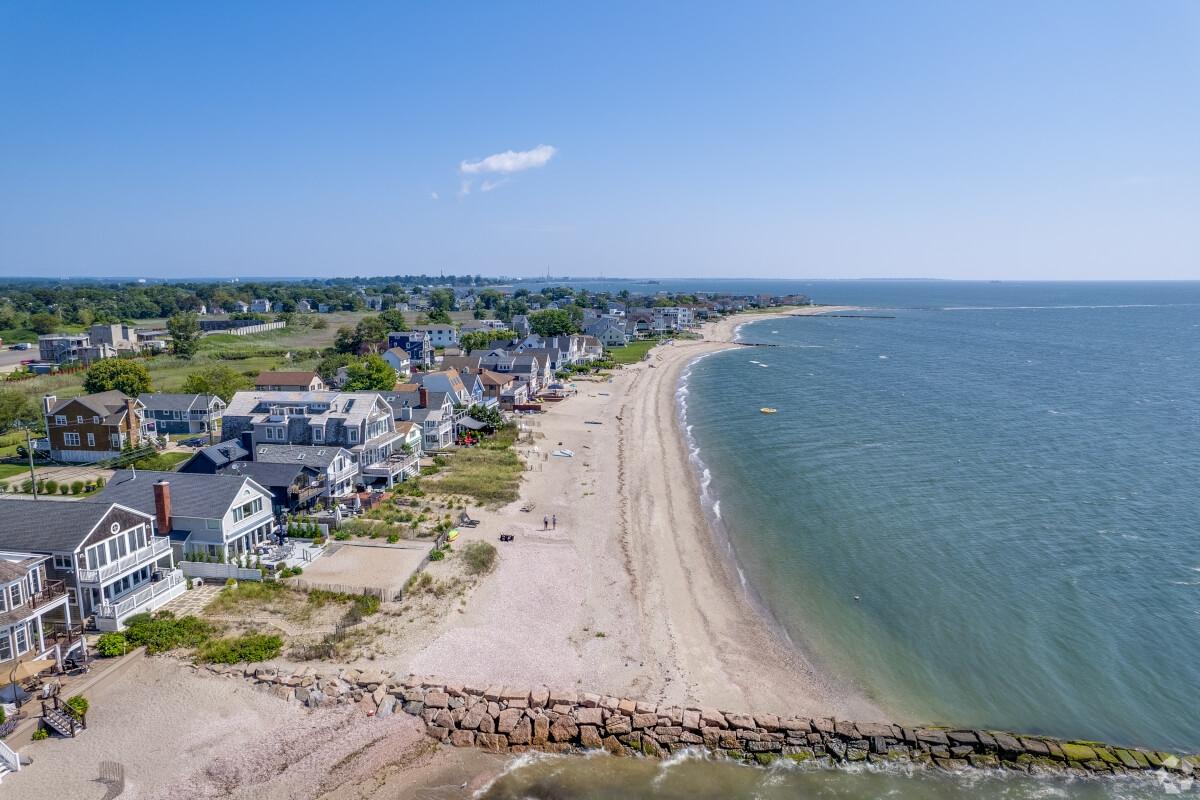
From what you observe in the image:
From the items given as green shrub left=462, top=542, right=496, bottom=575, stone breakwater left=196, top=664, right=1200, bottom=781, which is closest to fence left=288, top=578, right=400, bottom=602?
green shrub left=462, top=542, right=496, bottom=575

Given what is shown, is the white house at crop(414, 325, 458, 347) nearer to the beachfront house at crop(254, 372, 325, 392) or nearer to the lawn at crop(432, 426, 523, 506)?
the beachfront house at crop(254, 372, 325, 392)

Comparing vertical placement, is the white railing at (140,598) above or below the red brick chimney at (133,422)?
below

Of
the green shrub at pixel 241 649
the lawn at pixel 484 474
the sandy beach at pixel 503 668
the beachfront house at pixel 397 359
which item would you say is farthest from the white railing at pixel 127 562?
the beachfront house at pixel 397 359

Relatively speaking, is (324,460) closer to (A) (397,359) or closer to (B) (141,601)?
(B) (141,601)

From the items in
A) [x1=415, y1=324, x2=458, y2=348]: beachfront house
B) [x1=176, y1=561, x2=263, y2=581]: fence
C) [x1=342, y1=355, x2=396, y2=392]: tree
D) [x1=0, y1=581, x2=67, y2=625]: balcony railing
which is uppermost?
[x1=415, y1=324, x2=458, y2=348]: beachfront house

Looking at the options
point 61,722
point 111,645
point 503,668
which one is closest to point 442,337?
point 111,645

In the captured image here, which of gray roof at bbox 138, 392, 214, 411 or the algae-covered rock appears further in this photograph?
gray roof at bbox 138, 392, 214, 411

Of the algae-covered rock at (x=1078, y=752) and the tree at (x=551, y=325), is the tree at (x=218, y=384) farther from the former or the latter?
the algae-covered rock at (x=1078, y=752)
